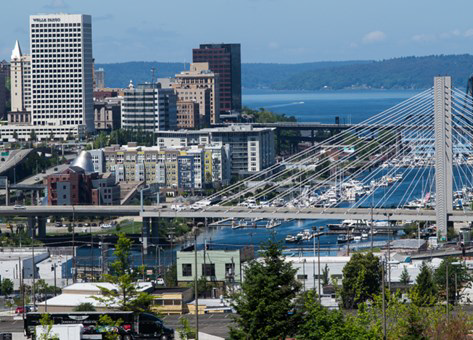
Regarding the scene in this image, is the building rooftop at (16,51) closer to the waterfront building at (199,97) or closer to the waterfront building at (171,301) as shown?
the waterfront building at (199,97)

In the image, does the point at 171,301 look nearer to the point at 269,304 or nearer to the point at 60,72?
the point at 269,304

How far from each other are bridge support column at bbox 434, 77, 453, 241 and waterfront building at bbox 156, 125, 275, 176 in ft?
52.4

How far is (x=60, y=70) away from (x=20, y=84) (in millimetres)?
4344

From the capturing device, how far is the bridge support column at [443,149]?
20.2 m

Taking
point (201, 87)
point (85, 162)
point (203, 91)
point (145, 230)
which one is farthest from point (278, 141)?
point (145, 230)

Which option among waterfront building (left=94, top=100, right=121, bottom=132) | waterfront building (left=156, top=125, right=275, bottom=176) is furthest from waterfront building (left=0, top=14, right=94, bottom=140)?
waterfront building (left=156, top=125, right=275, bottom=176)

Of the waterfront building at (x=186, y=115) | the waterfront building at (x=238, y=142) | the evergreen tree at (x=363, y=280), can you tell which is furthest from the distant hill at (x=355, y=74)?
the evergreen tree at (x=363, y=280)

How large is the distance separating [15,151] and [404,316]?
88.5 ft

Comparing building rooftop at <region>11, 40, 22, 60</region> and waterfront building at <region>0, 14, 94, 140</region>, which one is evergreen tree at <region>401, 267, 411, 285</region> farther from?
building rooftop at <region>11, 40, 22, 60</region>

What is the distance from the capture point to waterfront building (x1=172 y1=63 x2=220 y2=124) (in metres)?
46.5

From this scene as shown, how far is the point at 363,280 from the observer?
12695mm

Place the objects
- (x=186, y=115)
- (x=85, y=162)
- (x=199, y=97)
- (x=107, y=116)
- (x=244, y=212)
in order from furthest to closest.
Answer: (x=199, y=97)
(x=107, y=116)
(x=186, y=115)
(x=85, y=162)
(x=244, y=212)

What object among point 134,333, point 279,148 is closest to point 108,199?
point 279,148

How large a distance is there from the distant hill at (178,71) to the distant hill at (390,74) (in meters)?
5.53
